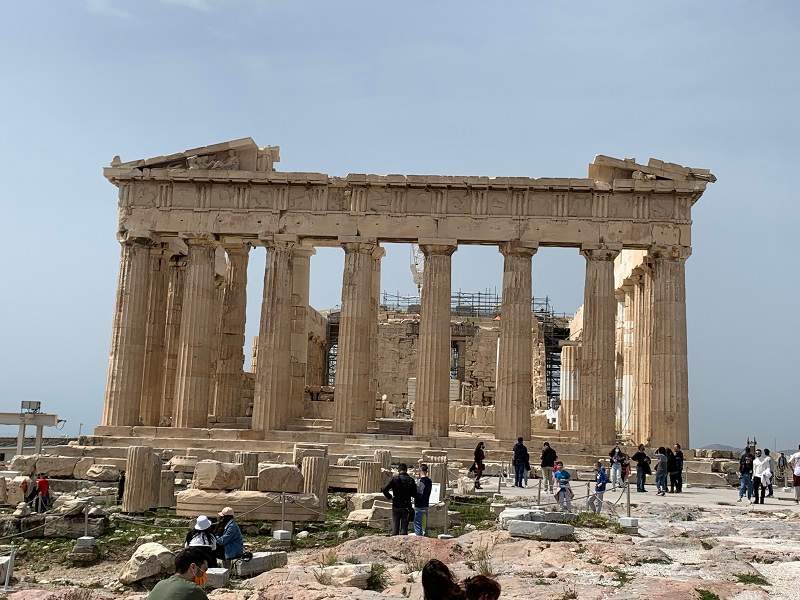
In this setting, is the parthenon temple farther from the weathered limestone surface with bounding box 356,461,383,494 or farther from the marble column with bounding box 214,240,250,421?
the weathered limestone surface with bounding box 356,461,383,494

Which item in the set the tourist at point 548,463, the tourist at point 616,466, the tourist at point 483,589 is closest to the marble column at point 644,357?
the tourist at point 616,466

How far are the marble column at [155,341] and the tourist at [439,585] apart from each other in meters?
28.6

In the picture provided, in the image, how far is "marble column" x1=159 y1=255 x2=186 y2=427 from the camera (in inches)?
1375

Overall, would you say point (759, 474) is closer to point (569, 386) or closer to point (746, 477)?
point (746, 477)

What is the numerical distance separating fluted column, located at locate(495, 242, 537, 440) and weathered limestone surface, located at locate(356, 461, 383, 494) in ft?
34.2

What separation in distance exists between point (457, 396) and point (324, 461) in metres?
27.9

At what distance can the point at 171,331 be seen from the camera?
3569 centimetres

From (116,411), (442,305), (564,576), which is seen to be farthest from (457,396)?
(564,576)

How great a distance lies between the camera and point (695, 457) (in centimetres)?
3084

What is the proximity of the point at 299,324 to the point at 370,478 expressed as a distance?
54.5ft

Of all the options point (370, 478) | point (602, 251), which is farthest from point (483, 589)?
point (602, 251)

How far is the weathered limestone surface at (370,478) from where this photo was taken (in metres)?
21.1

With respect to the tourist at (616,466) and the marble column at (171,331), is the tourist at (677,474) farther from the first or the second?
the marble column at (171,331)

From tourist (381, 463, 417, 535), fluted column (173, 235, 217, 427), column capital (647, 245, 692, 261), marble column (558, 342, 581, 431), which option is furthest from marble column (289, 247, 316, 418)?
tourist (381, 463, 417, 535)
